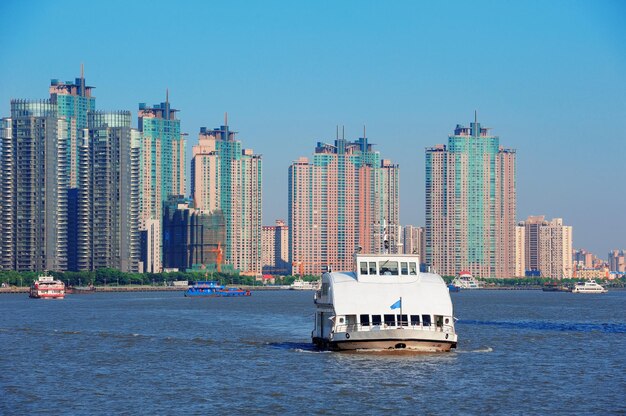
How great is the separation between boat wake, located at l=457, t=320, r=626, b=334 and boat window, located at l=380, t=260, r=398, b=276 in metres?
34.0

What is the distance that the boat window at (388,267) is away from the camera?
6538 cm

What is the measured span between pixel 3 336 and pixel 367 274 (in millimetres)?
35312

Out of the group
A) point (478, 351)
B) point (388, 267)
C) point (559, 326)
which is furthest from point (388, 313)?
point (559, 326)

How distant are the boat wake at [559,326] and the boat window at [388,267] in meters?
34.0

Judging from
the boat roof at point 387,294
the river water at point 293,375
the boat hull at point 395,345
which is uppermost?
the boat roof at point 387,294

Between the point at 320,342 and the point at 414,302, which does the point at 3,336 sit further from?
the point at 414,302

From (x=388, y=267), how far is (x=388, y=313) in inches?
173

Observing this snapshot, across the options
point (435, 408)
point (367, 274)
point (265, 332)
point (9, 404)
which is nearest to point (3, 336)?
point (265, 332)

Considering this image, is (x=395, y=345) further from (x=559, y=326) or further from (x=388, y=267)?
(x=559, y=326)

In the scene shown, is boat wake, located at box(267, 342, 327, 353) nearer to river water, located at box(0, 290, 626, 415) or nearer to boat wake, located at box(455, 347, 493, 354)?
river water, located at box(0, 290, 626, 415)

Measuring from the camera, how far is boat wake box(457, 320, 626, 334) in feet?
318

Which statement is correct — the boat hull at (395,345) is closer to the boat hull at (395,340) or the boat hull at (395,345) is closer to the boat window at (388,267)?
the boat hull at (395,340)

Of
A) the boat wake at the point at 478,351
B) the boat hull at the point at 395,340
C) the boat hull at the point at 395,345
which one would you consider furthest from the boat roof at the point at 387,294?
the boat wake at the point at 478,351

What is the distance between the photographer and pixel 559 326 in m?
103
